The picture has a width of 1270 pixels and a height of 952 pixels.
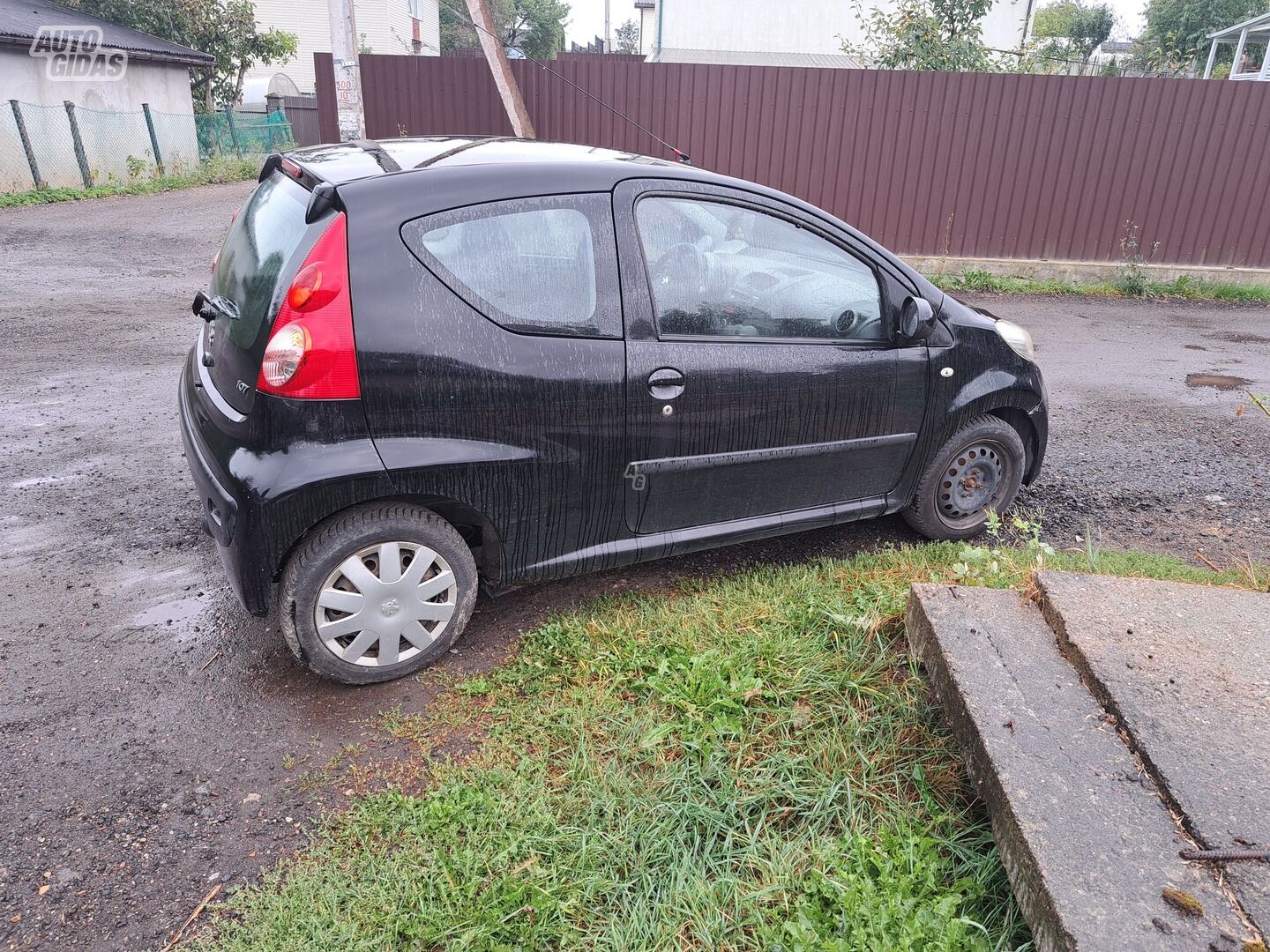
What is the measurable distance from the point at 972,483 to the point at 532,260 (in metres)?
2.48

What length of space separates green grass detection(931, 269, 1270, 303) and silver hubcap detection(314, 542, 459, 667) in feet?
30.6

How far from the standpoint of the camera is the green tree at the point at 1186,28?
33.2m

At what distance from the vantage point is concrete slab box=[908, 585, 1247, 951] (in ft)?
6.12

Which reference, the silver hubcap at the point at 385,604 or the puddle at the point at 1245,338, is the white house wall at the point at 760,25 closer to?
the puddle at the point at 1245,338

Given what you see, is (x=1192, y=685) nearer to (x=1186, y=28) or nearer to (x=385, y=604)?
(x=385, y=604)

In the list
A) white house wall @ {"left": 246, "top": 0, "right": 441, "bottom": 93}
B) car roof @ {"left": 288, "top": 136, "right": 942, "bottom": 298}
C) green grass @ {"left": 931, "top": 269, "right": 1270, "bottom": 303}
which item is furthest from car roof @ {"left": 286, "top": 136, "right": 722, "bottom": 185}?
white house wall @ {"left": 246, "top": 0, "right": 441, "bottom": 93}

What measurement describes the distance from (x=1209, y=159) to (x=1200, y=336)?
3.12m

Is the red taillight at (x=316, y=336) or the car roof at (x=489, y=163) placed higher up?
the car roof at (x=489, y=163)

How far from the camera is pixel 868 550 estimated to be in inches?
169

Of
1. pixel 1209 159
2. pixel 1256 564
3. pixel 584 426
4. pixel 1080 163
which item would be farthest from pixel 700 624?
pixel 1209 159

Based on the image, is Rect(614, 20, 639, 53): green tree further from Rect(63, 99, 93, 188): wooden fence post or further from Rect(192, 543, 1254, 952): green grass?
Rect(192, 543, 1254, 952): green grass

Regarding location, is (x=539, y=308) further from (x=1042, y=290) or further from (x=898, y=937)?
(x=1042, y=290)

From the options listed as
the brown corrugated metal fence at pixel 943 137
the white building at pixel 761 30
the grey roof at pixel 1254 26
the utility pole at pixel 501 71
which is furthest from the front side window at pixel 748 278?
the grey roof at pixel 1254 26

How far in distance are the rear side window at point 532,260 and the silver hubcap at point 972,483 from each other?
197 centimetres
